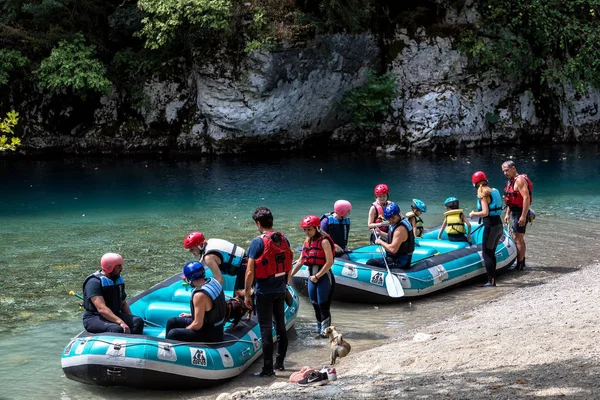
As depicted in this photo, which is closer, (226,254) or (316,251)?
(226,254)

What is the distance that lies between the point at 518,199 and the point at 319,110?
17.3 m

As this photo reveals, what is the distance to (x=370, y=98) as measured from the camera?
29422 mm

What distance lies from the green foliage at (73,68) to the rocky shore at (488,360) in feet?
62.0

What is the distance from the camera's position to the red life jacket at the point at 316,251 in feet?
31.8

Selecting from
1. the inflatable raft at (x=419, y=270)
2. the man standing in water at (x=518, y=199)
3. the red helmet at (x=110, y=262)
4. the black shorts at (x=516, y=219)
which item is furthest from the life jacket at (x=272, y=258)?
the black shorts at (x=516, y=219)

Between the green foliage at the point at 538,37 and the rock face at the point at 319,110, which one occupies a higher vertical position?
the green foliage at the point at 538,37

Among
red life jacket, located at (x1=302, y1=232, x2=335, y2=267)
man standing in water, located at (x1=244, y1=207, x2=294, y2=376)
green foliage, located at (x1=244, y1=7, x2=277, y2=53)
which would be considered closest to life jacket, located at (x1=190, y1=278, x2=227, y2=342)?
man standing in water, located at (x1=244, y1=207, x2=294, y2=376)

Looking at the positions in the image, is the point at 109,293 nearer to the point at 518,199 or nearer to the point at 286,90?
the point at 518,199

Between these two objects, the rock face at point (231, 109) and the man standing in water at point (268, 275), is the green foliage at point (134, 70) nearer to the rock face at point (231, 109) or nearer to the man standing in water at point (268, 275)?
the rock face at point (231, 109)

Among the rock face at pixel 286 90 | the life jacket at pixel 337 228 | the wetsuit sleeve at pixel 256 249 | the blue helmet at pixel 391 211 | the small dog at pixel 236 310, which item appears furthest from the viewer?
the rock face at pixel 286 90

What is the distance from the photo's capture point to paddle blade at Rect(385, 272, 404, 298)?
1141cm

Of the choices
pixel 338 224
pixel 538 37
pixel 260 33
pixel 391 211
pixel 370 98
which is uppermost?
A: pixel 538 37

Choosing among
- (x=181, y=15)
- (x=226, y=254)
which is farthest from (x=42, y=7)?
(x=226, y=254)

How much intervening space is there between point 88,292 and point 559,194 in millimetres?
15135
